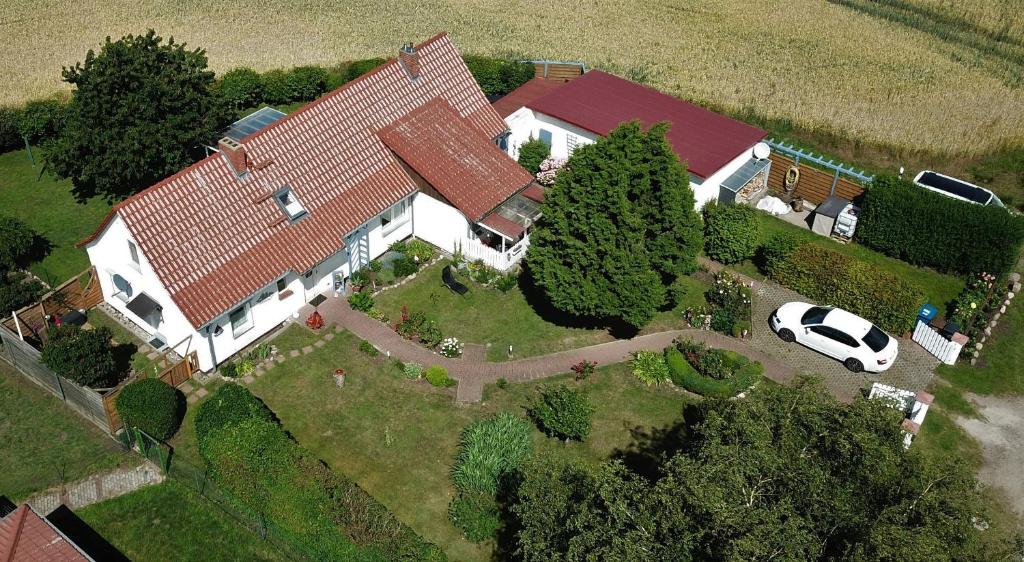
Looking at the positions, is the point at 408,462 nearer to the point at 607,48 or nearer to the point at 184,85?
the point at 184,85

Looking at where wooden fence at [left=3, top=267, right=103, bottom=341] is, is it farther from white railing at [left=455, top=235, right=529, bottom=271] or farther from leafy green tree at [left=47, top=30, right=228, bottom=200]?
white railing at [left=455, top=235, right=529, bottom=271]

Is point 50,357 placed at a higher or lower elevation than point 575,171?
lower

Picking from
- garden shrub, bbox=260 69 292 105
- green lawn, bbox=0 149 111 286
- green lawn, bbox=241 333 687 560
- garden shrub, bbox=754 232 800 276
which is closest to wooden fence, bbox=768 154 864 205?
garden shrub, bbox=754 232 800 276

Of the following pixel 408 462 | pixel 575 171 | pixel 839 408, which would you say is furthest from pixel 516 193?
pixel 839 408

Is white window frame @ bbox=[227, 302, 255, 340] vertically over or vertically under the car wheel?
over

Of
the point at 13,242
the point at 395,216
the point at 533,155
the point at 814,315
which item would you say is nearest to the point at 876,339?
the point at 814,315

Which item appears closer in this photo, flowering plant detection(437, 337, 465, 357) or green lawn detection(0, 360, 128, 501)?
green lawn detection(0, 360, 128, 501)

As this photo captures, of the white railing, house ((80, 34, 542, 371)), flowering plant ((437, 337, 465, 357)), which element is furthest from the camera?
the white railing

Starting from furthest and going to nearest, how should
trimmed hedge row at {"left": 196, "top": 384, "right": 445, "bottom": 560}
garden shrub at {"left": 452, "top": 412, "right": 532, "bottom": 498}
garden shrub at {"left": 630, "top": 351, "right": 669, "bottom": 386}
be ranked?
1. garden shrub at {"left": 630, "top": 351, "right": 669, "bottom": 386}
2. garden shrub at {"left": 452, "top": 412, "right": 532, "bottom": 498}
3. trimmed hedge row at {"left": 196, "top": 384, "right": 445, "bottom": 560}
